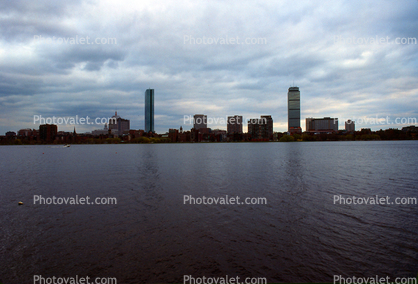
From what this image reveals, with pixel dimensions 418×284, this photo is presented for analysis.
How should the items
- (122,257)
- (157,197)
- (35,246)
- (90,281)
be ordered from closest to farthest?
(90,281) → (122,257) → (35,246) → (157,197)

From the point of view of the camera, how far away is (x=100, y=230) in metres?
16.2

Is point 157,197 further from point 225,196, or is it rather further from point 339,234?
point 339,234

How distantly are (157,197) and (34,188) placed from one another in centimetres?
1836

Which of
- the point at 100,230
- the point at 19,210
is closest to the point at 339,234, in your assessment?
the point at 100,230

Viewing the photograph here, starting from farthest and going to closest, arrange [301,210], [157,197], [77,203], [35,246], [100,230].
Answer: [157,197], [77,203], [301,210], [100,230], [35,246]

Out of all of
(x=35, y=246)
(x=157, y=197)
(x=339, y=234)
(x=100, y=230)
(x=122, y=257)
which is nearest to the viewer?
(x=122, y=257)

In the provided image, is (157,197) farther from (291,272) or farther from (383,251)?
(383,251)

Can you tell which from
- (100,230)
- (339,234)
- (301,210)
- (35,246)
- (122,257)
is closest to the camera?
(122,257)

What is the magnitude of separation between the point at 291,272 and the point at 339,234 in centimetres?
601

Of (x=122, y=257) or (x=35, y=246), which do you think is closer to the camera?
(x=122, y=257)

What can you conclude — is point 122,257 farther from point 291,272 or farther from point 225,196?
point 225,196

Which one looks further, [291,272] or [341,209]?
[341,209]

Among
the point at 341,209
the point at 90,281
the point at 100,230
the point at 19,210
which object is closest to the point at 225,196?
the point at 341,209

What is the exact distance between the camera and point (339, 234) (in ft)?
49.3
